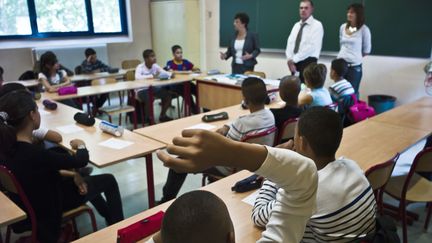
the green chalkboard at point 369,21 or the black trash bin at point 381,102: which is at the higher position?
the green chalkboard at point 369,21

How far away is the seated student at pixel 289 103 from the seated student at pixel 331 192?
1.37 meters

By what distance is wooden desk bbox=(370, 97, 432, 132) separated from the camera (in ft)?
9.00

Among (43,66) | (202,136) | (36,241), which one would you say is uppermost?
(202,136)

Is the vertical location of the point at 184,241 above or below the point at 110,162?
above

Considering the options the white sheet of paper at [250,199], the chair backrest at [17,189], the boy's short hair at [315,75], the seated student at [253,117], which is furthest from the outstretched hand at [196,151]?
the boy's short hair at [315,75]

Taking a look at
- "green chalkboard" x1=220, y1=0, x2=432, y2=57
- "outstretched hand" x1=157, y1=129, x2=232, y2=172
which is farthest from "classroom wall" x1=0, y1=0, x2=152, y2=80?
"outstretched hand" x1=157, y1=129, x2=232, y2=172

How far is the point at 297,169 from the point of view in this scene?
2.10 ft

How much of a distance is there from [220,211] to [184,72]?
5.10 meters

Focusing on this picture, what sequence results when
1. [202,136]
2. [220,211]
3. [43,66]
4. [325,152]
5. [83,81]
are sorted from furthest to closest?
[83,81], [43,66], [325,152], [220,211], [202,136]

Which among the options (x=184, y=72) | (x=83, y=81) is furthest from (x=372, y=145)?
(x=83, y=81)

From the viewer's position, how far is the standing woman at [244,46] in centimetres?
517

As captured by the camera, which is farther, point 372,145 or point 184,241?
point 372,145

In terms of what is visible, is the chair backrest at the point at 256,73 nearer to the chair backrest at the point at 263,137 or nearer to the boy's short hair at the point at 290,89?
the boy's short hair at the point at 290,89

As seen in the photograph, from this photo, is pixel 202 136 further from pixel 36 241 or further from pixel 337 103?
pixel 337 103
